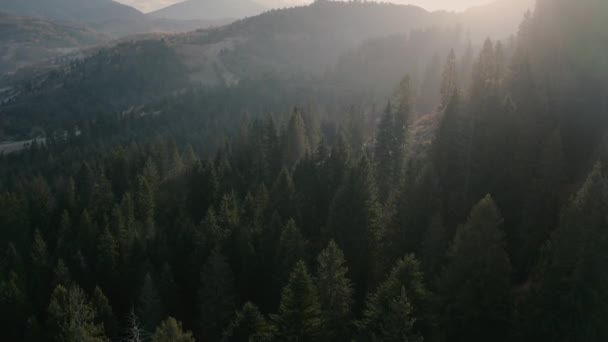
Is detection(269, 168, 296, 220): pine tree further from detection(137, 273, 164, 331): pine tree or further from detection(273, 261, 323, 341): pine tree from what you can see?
detection(273, 261, 323, 341): pine tree

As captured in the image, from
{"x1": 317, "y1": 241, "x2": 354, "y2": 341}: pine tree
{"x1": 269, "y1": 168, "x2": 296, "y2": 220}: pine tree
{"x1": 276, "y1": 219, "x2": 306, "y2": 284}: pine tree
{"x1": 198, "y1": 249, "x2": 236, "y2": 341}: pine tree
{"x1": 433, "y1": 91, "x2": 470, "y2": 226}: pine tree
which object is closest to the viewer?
{"x1": 317, "y1": 241, "x2": 354, "y2": 341}: pine tree

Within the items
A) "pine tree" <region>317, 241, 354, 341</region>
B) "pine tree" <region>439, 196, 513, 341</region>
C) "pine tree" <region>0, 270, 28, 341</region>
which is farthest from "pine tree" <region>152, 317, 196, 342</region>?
"pine tree" <region>0, 270, 28, 341</region>

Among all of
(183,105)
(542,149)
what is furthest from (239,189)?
(183,105)

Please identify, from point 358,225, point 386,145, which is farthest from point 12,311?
point 386,145

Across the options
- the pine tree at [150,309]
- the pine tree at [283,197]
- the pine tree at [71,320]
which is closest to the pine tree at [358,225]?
the pine tree at [283,197]

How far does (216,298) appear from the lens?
38844 millimetres

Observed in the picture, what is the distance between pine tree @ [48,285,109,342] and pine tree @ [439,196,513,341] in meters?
24.9

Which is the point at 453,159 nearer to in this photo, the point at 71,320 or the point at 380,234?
the point at 380,234

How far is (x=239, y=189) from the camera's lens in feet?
217

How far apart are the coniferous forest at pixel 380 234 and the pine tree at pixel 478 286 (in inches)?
4.0

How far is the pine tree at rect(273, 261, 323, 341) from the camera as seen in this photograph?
2788cm

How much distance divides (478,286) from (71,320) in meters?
28.9

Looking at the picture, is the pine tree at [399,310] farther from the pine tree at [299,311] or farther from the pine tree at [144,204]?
the pine tree at [144,204]

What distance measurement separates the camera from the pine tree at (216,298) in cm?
3828
